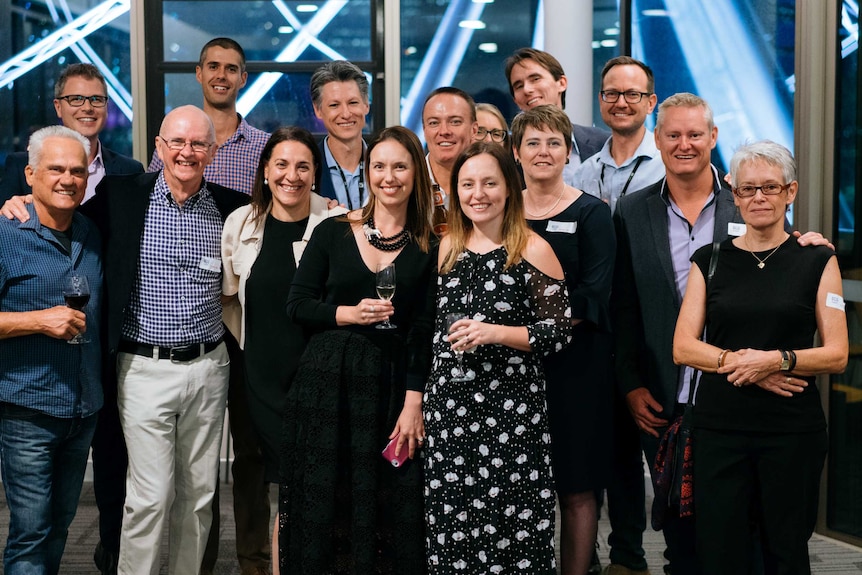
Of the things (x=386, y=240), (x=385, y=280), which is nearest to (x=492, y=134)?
(x=386, y=240)

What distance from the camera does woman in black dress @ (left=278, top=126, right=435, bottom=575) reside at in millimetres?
2953

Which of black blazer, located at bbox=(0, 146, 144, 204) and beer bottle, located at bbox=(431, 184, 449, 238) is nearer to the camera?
beer bottle, located at bbox=(431, 184, 449, 238)

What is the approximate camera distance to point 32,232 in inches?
121

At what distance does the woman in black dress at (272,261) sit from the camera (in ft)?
10.5

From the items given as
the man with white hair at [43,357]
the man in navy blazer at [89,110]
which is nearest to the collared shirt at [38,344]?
the man with white hair at [43,357]

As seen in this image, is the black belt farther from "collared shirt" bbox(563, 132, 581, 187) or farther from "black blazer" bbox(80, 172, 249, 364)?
"collared shirt" bbox(563, 132, 581, 187)

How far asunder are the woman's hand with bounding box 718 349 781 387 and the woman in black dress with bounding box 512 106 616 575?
49 centimetres

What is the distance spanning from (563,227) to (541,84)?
1.17 m

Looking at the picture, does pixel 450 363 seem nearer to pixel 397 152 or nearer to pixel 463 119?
pixel 397 152

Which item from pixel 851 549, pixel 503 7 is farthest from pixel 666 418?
pixel 503 7

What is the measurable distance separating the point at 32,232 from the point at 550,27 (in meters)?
3.63

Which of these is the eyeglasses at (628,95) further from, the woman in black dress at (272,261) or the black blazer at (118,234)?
the black blazer at (118,234)

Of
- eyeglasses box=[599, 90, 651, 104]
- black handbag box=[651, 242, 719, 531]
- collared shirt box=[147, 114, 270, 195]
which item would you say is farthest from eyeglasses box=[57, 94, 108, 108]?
black handbag box=[651, 242, 719, 531]

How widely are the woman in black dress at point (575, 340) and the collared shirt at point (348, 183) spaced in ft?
3.37
